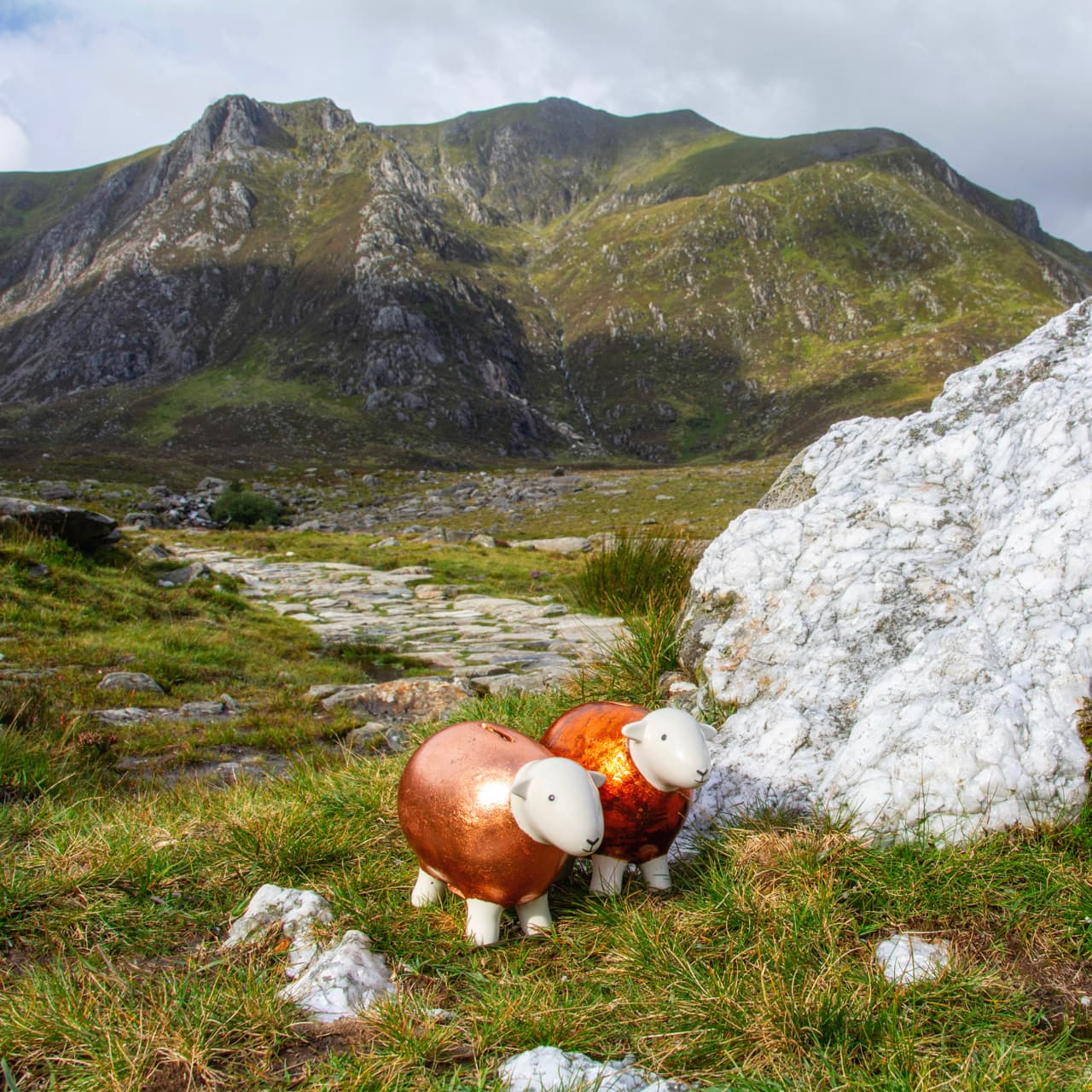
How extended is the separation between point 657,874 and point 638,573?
6.47 metres

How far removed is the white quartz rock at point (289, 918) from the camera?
3.05 metres

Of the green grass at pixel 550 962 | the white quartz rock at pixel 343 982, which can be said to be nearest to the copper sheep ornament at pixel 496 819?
the green grass at pixel 550 962

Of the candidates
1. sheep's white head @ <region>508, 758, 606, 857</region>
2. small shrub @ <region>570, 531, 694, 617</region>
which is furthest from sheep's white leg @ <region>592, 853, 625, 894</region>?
small shrub @ <region>570, 531, 694, 617</region>

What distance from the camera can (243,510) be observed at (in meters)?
46.8

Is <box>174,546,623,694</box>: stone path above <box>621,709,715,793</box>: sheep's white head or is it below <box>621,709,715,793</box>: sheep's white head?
below

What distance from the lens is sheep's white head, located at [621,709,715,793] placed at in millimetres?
3230

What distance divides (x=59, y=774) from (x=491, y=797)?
4.17 metres

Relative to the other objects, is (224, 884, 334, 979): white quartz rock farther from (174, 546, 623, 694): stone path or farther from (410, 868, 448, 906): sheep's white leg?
(174, 546, 623, 694): stone path

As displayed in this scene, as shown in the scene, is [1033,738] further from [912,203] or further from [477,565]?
[912,203]

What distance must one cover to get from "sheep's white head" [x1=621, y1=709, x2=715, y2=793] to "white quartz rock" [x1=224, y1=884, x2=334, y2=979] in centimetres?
153

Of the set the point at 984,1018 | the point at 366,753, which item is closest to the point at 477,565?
the point at 366,753

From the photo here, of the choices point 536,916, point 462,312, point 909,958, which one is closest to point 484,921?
point 536,916

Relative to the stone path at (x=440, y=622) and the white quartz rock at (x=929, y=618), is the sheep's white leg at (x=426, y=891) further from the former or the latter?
the stone path at (x=440, y=622)

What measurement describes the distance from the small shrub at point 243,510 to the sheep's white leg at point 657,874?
153 ft
